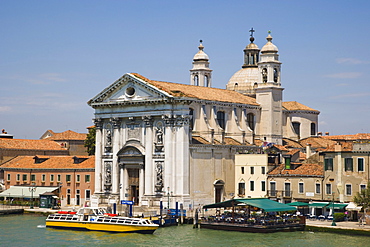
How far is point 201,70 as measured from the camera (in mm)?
75750

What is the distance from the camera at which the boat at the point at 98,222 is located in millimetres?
49250

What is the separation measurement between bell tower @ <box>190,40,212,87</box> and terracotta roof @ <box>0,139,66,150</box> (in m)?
18.9

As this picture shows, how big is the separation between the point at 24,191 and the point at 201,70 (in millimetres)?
20878

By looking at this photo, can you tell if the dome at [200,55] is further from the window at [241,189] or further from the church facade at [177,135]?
the window at [241,189]

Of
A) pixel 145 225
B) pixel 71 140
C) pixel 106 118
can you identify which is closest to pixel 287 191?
pixel 145 225

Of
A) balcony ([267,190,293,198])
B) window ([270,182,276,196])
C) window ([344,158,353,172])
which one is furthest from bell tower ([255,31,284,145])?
window ([344,158,353,172])

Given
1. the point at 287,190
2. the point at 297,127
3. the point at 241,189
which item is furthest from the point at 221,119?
the point at 297,127

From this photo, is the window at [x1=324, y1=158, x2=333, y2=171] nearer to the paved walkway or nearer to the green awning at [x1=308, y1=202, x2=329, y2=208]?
the green awning at [x1=308, y1=202, x2=329, y2=208]

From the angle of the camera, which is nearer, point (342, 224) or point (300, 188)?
point (342, 224)

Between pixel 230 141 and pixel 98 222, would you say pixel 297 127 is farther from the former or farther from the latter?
pixel 98 222

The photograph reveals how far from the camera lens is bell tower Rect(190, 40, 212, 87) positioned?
75.7m

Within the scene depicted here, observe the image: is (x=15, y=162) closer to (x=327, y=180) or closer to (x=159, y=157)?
(x=159, y=157)

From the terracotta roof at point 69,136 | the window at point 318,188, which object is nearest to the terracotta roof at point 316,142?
the window at point 318,188

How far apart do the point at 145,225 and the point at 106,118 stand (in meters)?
16.2
